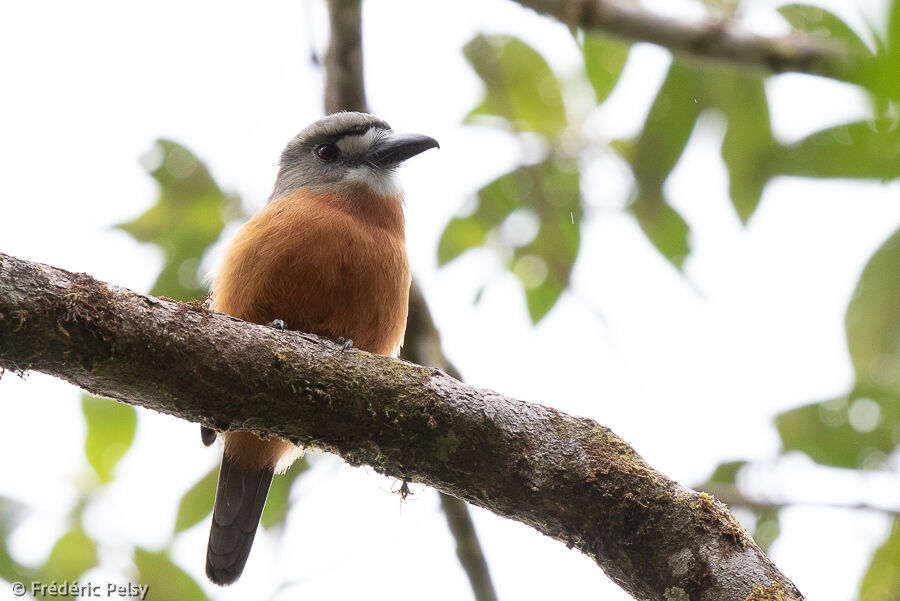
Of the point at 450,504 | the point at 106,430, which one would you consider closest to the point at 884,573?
the point at 450,504

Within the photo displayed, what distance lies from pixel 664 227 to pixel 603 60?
903mm

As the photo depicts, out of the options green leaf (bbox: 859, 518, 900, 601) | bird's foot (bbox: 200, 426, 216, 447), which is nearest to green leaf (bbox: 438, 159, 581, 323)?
bird's foot (bbox: 200, 426, 216, 447)

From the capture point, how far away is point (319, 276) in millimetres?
3938

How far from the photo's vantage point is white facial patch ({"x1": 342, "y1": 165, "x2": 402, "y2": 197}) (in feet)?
15.4

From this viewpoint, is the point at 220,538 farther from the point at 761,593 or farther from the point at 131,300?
the point at 761,593

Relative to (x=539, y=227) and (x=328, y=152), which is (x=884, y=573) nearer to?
(x=539, y=227)

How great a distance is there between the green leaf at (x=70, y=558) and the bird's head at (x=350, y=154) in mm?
2053

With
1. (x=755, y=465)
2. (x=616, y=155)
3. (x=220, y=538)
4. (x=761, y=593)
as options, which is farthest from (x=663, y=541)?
(x=616, y=155)

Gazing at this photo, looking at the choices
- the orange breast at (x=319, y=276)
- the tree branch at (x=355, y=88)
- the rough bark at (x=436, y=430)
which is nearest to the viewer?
the rough bark at (x=436, y=430)

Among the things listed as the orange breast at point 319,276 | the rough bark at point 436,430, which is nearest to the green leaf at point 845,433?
the rough bark at point 436,430

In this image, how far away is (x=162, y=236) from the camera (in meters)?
4.77

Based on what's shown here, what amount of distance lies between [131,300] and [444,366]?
2290 mm

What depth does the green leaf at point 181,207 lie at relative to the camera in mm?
4691

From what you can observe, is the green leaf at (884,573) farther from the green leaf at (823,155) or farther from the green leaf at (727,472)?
the green leaf at (727,472)
